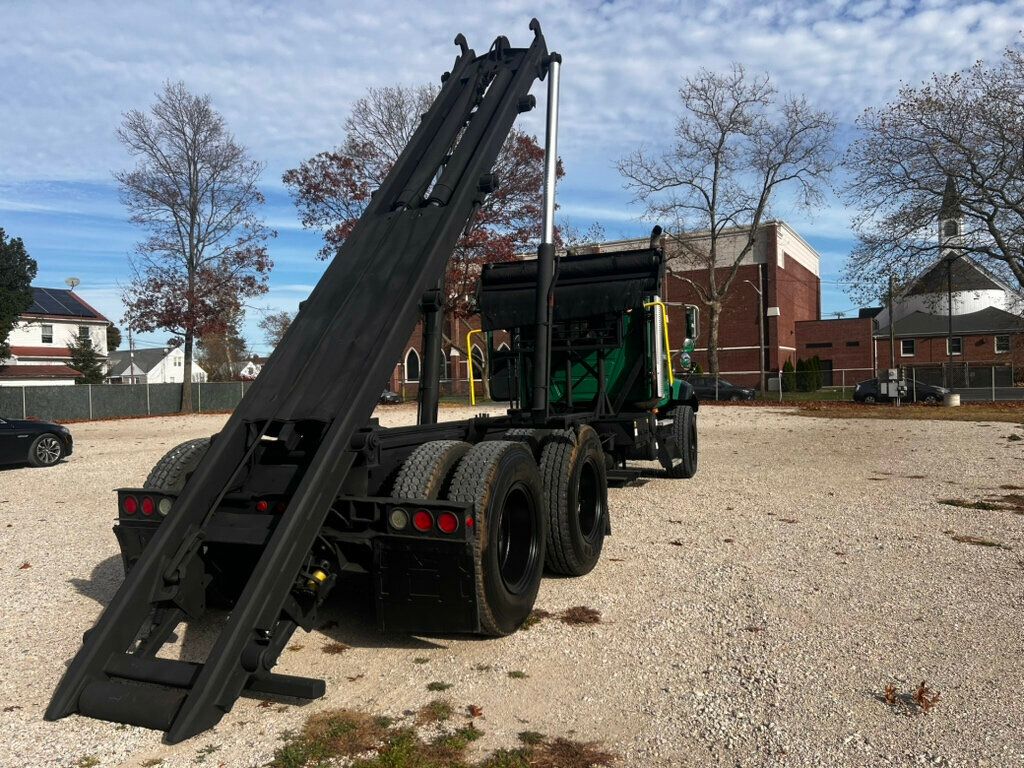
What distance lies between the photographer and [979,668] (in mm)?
4133

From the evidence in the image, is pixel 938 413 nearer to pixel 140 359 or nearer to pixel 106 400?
pixel 106 400

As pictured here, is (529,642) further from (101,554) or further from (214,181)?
(214,181)

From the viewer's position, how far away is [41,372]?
53344 millimetres

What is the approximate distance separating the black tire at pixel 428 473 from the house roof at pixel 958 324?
202ft

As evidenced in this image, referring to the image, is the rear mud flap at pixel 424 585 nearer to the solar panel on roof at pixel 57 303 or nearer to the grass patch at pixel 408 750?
the grass patch at pixel 408 750

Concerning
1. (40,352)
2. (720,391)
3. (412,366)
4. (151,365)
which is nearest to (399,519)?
(720,391)

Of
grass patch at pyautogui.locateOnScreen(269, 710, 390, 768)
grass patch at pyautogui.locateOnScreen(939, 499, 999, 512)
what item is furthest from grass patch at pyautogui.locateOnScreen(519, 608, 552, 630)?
grass patch at pyautogui.locateOnScreen(939, 499, 999, 512)

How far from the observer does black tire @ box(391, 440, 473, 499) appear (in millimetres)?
4289

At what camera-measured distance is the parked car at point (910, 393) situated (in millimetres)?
34188

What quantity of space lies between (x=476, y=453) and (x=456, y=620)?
998mm

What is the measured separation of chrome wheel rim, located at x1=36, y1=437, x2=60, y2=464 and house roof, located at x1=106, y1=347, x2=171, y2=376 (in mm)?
84036

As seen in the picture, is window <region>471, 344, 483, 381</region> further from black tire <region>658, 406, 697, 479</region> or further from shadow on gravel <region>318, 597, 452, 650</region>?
shadow on gravel <region>318, 597, 452, 650</region>

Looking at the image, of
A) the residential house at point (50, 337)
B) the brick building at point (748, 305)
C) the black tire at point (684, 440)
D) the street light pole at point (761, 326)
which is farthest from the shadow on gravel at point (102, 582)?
the residential house at point (50, 337)

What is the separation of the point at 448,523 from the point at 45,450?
12.9 metres
